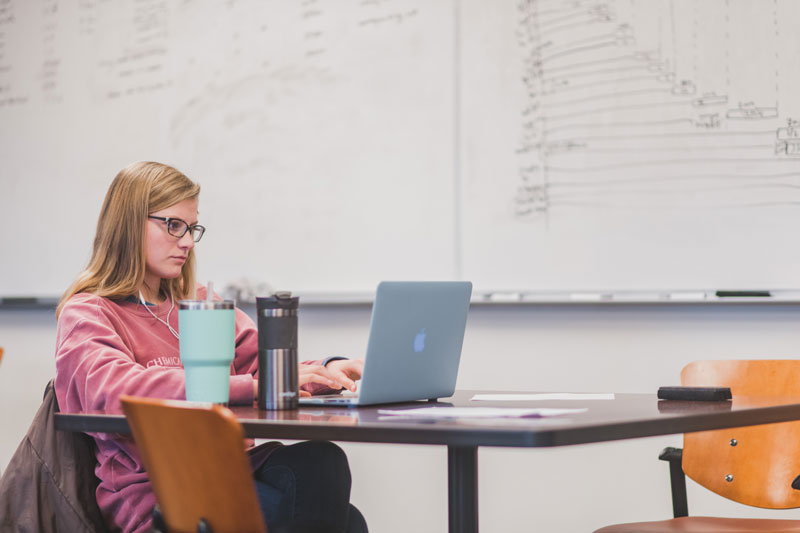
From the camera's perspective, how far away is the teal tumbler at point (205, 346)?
1.48 metres

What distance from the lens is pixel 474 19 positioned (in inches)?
113

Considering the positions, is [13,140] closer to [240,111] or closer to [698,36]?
[240,111]

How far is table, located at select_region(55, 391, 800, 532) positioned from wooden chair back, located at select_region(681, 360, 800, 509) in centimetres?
46

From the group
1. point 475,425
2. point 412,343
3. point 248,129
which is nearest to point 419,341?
point 412,343

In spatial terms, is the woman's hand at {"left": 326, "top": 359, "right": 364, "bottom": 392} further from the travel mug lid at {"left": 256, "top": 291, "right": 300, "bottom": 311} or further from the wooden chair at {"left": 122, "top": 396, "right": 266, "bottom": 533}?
the wooden chair at {"left": 122, "top": 396, "right": 266, "bottom": 533}

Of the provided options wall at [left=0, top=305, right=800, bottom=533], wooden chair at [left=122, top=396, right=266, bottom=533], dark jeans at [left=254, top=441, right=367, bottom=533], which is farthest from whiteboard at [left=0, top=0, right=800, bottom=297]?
wooden chair at [left=122, top=396, right=266, bottom=533]

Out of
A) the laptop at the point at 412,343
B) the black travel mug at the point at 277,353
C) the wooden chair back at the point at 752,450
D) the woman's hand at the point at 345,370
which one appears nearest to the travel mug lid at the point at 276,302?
the black travel mug at the point at 277,353

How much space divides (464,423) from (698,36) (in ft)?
5.94

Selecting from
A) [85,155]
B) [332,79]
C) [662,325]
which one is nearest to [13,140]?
[85,155]

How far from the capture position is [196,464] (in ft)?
3.75

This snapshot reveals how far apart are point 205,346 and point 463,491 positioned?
0.47 m

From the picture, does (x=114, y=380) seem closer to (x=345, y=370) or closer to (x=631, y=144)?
(x=345, y=370)

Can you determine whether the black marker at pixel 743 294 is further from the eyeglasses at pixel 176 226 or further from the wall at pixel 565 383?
the eyeglasses at pixel 176 226

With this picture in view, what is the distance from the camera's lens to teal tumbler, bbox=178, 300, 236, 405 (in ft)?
4.86
